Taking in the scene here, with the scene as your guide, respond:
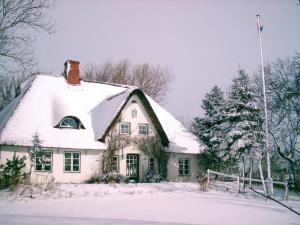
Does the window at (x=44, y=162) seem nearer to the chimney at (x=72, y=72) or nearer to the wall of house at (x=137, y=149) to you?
the wall of house at (x=137, y=149)

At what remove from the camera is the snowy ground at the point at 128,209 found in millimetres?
9745

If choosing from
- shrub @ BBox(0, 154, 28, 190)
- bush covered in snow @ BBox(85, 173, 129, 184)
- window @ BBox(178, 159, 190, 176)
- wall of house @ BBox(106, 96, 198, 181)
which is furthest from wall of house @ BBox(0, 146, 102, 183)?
window @ BBox(178, 159, 190, 176)

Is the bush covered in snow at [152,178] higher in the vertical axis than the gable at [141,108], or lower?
lower

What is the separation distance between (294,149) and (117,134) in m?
15.8

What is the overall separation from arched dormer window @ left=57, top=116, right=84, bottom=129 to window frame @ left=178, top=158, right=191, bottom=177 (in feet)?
27.8

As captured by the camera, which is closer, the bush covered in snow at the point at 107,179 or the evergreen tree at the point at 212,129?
the bush covered in snow at the point at 107,179

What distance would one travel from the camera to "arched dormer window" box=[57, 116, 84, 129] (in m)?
23.1

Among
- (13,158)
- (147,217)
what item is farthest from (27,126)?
(147,217)

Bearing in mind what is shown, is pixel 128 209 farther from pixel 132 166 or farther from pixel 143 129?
pixel 143 129

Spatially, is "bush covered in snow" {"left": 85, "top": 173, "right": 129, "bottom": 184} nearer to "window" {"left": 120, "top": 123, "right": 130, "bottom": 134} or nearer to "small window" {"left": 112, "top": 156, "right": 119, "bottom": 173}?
"small window" {"left": 112, "top": 156, "right": 119, "bottom": 173}

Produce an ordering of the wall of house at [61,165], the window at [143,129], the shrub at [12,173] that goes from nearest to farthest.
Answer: the shrub at [12,173] → the wall of house at [61,165] → the window at [143,129]

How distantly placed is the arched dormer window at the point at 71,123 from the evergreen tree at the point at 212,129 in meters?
10.1

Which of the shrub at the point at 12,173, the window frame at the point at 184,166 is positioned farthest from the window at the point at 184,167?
the shrub at the point at 12,173

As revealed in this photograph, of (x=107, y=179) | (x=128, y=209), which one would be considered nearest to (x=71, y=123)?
(x=107, y=179)
